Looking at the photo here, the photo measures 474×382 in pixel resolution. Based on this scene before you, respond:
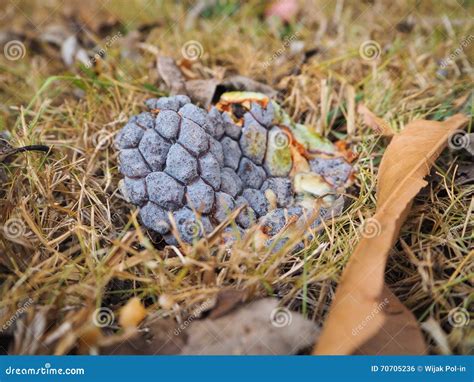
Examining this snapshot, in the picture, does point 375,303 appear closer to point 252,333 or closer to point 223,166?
point 252,333

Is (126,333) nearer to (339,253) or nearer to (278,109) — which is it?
(339,253)

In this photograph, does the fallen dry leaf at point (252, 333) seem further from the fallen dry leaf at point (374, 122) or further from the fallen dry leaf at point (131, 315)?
the fallen dry leaf at point (374, 122)

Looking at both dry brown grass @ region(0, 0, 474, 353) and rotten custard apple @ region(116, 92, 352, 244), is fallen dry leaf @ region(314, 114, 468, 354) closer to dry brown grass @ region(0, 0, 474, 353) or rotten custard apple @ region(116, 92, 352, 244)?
dry brown grass @ region(0, 0, 474, 353)

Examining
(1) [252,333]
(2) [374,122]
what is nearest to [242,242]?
(1) [252,333]

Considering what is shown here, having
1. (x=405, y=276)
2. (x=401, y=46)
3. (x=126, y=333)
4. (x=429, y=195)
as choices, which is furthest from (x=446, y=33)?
(x=126, y=333)

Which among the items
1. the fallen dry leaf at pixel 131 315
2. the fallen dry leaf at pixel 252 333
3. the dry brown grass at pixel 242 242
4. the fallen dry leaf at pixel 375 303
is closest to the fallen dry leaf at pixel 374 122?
the dry brown grass at pixel 242 242

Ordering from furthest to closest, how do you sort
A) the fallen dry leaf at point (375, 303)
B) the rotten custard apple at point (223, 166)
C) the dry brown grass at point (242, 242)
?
1. the rotten custard apple at point (223, 166)
2. the dry brown grass at point (242, 242)
3. the fallen dry leaf at point (375, 303)
